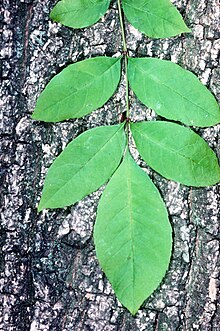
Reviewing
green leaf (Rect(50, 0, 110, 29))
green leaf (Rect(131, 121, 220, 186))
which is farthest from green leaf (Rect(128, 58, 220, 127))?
green leaf (Rect(50, 0, 110, 29))

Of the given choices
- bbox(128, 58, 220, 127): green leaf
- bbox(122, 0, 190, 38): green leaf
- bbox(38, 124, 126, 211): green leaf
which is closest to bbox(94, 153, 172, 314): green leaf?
bbox(38, 124, 126, 211): green leaf

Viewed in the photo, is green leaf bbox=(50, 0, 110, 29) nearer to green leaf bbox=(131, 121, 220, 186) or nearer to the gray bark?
the gray bark

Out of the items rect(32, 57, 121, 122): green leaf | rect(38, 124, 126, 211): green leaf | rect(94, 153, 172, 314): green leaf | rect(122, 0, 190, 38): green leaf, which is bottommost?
rect(94, 153, 172, 314): green leaf

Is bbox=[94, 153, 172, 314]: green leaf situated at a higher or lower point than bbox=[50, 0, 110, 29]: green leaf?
lower

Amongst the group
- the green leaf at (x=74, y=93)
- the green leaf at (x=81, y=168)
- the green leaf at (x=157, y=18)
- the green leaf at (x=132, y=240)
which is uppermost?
the green leaf at (x=157, y=18)

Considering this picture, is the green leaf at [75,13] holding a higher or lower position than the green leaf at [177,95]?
higher

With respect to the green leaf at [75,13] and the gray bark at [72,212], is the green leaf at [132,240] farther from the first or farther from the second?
the green leaf at [75,13]

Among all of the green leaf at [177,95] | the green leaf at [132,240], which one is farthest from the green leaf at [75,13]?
the green leaf at [132,240]
